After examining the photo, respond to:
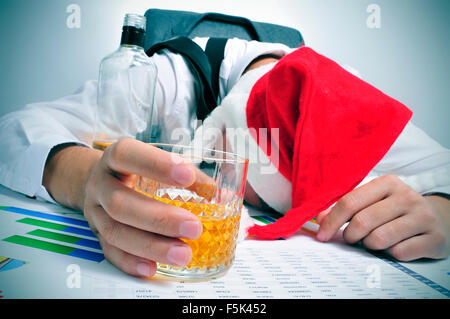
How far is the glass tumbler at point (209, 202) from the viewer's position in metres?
0.26

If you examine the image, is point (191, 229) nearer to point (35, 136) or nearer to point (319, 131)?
point (319, 131)

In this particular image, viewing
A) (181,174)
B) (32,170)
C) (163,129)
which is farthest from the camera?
(163,129)

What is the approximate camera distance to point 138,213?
25cm

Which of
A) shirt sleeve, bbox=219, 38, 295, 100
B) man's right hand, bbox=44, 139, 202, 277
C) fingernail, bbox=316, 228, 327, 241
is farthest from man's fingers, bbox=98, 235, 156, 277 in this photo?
shirt sleeve, bbox=219, 38, 295, 100

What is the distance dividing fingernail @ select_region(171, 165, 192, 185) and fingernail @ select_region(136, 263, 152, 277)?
9 cm

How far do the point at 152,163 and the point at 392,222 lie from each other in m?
0.36

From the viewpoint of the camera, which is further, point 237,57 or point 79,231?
point 237,57

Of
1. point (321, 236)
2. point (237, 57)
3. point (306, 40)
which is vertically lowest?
point (321, 236)

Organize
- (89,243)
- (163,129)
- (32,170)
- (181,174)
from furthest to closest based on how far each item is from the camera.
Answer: (163,129) < (32,170) < (89,243) < (181,174)

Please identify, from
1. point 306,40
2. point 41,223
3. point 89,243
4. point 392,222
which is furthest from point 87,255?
point 306,40

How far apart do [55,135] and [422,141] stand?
0.75m

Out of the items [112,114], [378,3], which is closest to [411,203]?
[112,114]

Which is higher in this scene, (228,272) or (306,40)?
(306,40)

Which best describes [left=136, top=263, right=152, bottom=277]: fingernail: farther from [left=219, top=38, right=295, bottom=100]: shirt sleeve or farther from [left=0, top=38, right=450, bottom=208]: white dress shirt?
[left=219, top=38, right=295, bottom=100]: shirt sleeve
